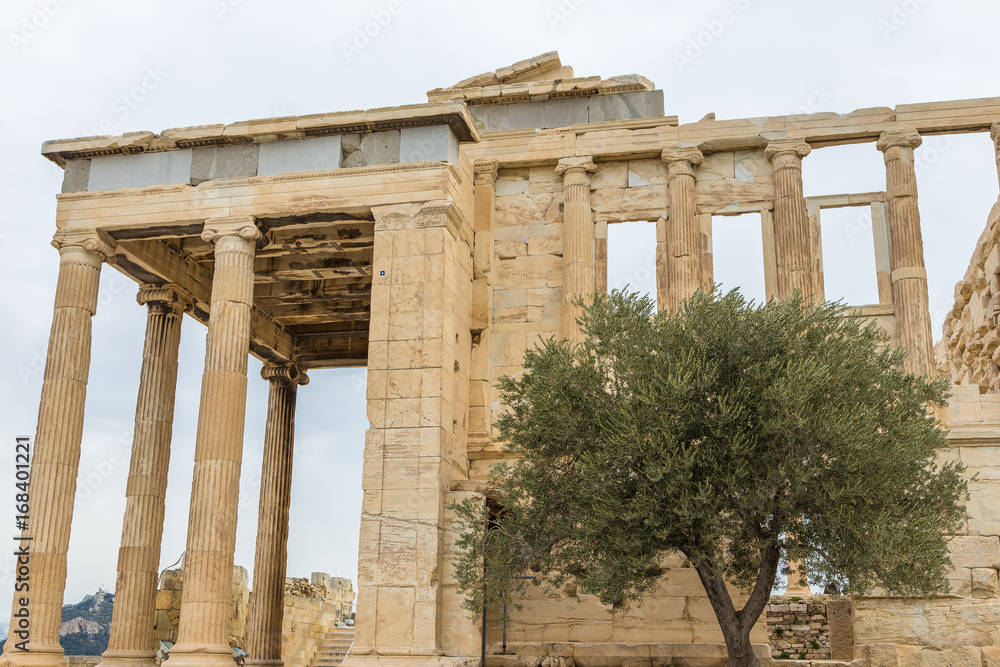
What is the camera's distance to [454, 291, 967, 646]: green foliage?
40.0 feet

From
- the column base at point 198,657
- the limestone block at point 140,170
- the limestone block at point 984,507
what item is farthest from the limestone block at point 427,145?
the limestone block at point 984,507

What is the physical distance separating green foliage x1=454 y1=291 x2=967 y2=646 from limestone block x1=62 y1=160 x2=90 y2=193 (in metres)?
9.20

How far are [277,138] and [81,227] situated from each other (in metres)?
3.64

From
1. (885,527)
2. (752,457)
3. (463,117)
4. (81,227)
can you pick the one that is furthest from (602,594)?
(81,227)

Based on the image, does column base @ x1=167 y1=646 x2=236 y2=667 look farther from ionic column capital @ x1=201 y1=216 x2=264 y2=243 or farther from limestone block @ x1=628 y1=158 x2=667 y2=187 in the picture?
limestone block @ x1=628 y1=158 x2=667 y2=187

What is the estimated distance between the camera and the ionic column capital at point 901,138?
1805 centimetres

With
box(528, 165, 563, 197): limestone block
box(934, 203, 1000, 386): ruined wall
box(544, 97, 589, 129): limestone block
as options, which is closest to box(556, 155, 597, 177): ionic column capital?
box(528, 165, 563, 197): limestone block

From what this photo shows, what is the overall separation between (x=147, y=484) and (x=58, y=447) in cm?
265

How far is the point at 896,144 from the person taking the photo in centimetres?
1811

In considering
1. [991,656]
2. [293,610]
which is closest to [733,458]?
[991,656]

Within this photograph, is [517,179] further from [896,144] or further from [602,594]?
[602,594]

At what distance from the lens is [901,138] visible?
18.1m

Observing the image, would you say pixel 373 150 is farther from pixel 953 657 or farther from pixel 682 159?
pixel 953 657

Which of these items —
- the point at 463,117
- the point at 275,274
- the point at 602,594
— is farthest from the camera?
the point at 275,274
